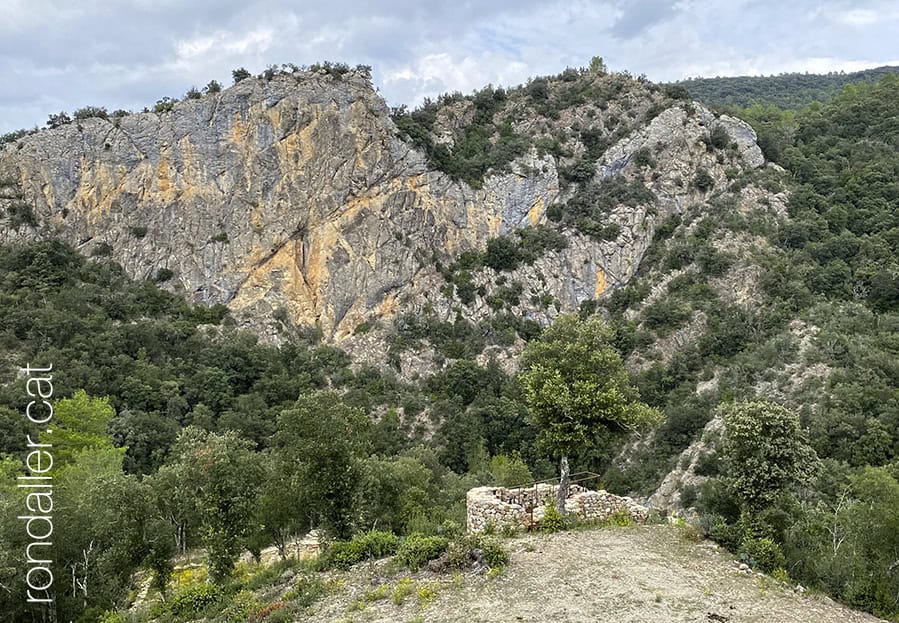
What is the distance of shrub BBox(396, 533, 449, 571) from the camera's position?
52.1ft

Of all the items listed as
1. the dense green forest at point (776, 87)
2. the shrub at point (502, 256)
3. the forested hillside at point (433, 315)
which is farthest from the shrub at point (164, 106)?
the dense green forest at point (776, 87)

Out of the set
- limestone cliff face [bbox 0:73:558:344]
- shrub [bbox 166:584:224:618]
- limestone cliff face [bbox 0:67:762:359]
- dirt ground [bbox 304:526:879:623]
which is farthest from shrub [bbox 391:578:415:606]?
limestone cliff face [bbox 0:73:558:344]

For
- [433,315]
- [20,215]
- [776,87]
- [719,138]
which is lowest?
[433,315]

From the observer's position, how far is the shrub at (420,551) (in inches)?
626

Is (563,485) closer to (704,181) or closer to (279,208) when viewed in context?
(279,208)

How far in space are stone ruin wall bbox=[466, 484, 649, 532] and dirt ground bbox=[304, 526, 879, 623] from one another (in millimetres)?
2058

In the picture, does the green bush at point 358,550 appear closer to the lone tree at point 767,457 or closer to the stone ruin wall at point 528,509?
the stone ruin wall at point 528,509

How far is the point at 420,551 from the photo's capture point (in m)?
16.0

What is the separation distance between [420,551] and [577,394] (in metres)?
6.85

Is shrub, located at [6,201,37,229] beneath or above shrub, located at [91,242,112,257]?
above

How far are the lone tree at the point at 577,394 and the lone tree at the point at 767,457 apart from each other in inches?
110

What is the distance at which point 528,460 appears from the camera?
45.8m

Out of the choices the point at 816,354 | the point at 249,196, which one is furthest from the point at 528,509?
the point at 249,196

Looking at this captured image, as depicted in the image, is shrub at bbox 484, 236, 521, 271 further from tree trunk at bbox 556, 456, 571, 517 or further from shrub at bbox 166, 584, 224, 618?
shrub at bbox 166, 584, 224, 618
